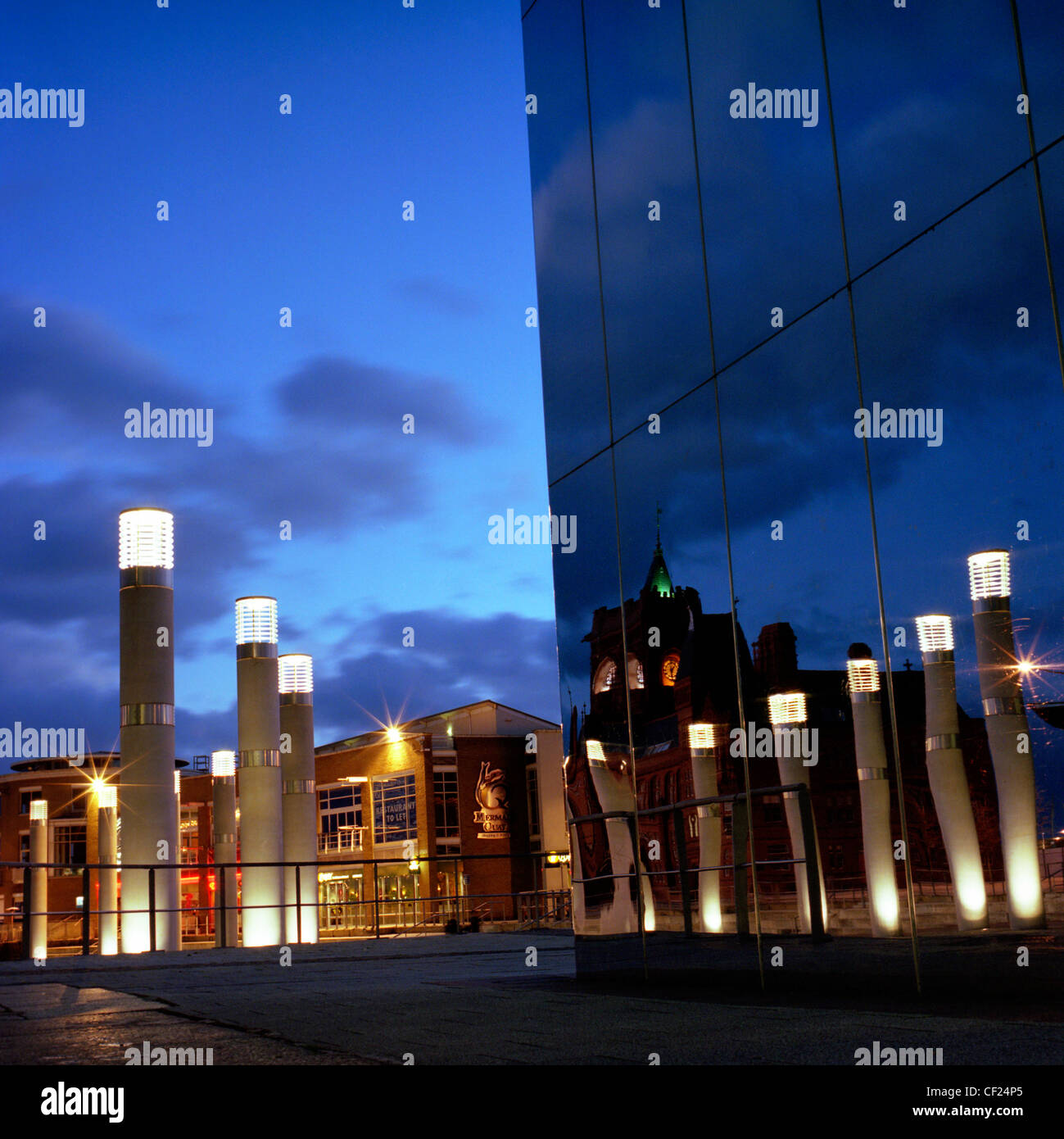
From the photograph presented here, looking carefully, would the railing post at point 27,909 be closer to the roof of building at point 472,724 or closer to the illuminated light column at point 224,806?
the illuminated light column at point 224,806

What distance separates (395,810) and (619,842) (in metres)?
51.5

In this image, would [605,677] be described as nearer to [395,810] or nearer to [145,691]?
[145,691]

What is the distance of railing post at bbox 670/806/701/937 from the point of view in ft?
28.8

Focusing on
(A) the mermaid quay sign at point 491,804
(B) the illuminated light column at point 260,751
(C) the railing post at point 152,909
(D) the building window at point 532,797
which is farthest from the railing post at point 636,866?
(D) the building window at point 532,797

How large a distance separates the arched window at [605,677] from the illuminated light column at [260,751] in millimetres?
19702

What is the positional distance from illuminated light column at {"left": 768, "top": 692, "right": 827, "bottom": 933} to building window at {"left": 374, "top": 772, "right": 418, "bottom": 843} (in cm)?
5198

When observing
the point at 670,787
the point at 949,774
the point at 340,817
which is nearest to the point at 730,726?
the point at 670,787

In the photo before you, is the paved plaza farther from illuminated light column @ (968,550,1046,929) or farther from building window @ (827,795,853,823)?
building window @ (827,795,853,823)

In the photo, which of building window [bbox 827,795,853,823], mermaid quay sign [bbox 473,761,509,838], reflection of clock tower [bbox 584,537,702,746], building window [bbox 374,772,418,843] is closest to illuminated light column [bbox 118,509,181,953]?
reflection of clock tower [bbox 584,537,702,746]

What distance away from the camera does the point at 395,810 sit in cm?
5994

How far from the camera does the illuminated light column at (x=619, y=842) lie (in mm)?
9555

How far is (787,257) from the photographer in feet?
25.5

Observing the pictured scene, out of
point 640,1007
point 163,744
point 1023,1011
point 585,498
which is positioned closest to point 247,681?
point 163,744
